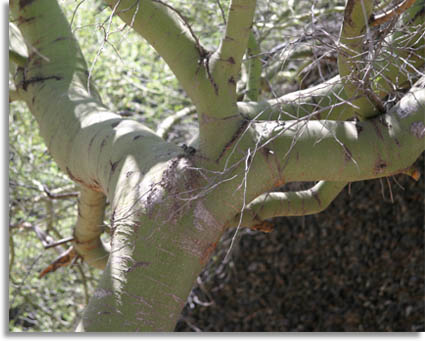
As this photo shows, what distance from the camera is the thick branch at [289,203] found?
1.58 metres

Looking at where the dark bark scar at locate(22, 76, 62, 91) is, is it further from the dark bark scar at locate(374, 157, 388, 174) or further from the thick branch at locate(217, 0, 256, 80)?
the dark bark scar at locate(374, 157, 388, 174)

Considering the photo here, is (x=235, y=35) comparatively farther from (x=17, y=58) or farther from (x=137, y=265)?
(x=17, y=58)

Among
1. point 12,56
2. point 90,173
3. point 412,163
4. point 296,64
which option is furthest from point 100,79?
point 412,163

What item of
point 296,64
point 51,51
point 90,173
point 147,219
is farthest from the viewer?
point 296,64

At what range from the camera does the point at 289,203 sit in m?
1.64

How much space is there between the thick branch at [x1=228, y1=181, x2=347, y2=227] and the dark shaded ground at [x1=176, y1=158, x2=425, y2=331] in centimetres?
154

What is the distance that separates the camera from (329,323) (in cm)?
328

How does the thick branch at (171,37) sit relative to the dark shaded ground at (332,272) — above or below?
above

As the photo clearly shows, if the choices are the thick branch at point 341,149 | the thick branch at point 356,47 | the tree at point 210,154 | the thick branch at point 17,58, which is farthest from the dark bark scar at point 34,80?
the thick branch at point 356,47

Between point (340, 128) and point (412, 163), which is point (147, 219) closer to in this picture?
point (340, 128)

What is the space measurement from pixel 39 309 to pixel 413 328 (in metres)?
2.17

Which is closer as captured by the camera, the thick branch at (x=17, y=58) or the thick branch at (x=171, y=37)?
the thick branch at (x=171, y=37)

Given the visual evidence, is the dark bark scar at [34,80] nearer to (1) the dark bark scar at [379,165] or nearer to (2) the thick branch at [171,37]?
(2) the thick branch at [171,37]

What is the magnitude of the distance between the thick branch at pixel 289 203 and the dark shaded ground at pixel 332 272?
1.54 metres
